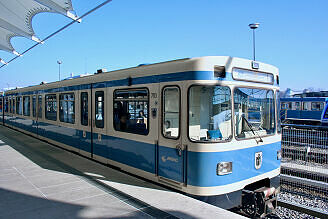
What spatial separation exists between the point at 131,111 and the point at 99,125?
173 centimetres

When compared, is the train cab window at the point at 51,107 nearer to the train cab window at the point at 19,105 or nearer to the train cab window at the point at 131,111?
the train cab window at the point at 131,111

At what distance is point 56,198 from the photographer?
4836 mm

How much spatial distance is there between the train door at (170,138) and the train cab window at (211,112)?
0.27 metres

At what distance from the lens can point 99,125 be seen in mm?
7363

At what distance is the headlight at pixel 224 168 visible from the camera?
458 cm

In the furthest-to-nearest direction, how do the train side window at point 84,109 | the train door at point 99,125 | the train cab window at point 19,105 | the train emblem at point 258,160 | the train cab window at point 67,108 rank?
the train cab window at point 19,105
the train cab window at point 67,108
the train side window at point 84,109
the train door at point 99,125
the train emblem at point 258,160

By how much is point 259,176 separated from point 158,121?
2.27 meters

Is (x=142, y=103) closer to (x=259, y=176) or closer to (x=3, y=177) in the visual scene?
(x=259, y=176)

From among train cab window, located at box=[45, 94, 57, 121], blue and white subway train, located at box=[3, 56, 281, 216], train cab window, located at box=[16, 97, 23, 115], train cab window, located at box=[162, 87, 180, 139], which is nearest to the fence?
blue and white subway train, located at box=[3, 56, 281, 216]

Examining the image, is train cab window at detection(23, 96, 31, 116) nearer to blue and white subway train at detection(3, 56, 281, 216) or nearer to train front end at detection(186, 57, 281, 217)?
blue and white subway train at detection(3, 56, 281, 216)

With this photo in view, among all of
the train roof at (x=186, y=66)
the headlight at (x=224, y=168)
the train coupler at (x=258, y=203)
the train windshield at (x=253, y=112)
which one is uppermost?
the train roof at (x=186, y=66)

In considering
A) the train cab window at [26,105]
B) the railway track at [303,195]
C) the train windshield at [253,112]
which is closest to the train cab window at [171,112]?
the train windshield at [253,112]

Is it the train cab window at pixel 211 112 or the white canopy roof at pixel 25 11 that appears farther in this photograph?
the white canopy roof at pixel 25 11

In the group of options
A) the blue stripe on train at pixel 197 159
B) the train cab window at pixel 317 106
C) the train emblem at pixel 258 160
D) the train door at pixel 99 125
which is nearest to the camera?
the blue stripe on train at pixel 197 159
